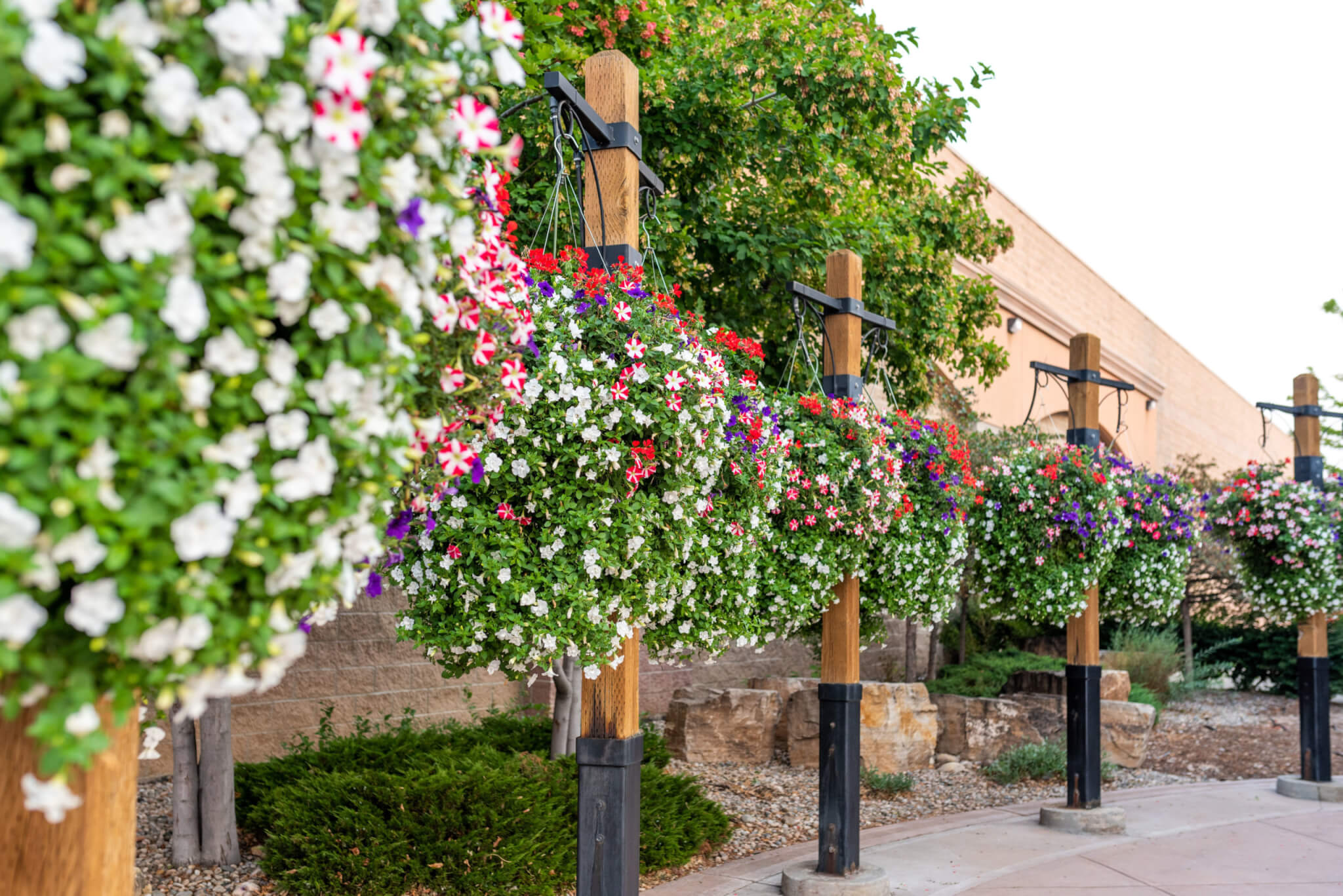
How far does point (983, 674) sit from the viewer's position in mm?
10750

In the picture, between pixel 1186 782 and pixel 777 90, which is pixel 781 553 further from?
pixel 1186 782

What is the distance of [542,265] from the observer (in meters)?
2.80

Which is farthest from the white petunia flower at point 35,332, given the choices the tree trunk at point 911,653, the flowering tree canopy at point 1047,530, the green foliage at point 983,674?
the green foliage at point 983,674

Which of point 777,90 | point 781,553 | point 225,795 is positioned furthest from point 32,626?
point 777,90

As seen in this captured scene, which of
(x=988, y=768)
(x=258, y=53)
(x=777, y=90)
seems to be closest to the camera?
(x=258, y=53)

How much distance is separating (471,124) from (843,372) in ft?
12.6

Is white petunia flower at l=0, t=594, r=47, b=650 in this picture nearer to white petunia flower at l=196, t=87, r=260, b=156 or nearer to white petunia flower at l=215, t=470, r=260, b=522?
white petunia flower at l=215, t=470, r=260, b=522

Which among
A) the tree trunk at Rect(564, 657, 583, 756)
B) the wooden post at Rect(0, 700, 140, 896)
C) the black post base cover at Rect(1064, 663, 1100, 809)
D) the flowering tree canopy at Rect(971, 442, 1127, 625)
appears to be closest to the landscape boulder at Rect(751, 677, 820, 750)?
the black post base cover at Rect(1064, 663, 1100, 809)

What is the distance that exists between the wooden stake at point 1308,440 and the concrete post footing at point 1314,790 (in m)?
1.01

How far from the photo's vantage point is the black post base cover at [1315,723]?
7855 millimetres

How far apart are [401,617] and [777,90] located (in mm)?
4555

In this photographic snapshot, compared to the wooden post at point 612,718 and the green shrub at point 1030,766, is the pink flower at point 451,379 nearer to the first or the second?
the wooden post at point 612,718

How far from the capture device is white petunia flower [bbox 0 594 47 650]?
0.96m

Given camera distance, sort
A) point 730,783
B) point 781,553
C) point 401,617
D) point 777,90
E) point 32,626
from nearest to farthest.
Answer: point 32,626 → point 401,617 → point 781,553 → point 777,90 → point 730,783
